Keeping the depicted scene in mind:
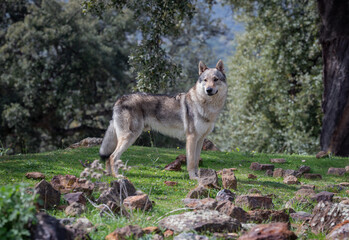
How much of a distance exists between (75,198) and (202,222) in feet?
6.11

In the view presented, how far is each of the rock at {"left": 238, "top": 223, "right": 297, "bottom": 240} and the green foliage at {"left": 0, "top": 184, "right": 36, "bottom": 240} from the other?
6.80 feet

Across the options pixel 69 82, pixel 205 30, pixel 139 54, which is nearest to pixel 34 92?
pixel 69 82

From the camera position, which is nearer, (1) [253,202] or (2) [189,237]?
(2) [189,237]

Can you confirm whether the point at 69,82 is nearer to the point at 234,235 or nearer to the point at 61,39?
the point at 61,39

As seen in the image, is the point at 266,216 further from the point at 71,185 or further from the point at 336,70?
the point at 336,70

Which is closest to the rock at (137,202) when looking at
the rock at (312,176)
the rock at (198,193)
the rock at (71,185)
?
the rock at (71,185)

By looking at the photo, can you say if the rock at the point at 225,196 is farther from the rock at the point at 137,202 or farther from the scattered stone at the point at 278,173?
the scattered stone at the point at 278,173

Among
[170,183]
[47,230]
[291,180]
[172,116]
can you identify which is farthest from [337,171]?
[47,230]

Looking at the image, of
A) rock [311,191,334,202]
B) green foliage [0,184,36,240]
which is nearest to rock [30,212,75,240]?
green foliage [0,184,36,240]

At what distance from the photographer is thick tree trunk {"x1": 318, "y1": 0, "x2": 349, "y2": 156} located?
44.2 feet

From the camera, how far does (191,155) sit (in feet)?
29.0

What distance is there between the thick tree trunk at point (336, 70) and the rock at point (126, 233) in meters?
11.2

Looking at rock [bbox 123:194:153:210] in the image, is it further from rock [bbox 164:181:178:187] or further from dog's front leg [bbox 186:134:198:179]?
dog's front leg [bbox 186:134:198:179]

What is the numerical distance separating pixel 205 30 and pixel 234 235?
28.0 m
